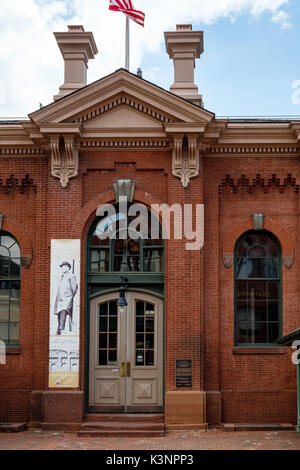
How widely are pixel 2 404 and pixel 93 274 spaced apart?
150 inches

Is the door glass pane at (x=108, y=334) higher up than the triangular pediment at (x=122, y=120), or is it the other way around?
the triangular pediment at (x=122, y=120)

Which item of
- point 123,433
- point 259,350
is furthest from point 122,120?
point 123,433

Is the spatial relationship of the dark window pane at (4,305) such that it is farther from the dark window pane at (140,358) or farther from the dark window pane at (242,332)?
the dark window pane at (242,332)

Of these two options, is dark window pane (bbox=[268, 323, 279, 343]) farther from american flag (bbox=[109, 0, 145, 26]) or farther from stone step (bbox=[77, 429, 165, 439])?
american flag (bbox=[109, 0, 145, 26])

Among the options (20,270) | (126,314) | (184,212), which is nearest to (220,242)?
(184,212)

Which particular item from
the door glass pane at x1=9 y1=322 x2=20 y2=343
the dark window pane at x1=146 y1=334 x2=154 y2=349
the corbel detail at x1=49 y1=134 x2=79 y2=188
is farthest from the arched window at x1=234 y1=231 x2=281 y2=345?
the door glass pane at x1=9 y1=322 x2=20 y2=343

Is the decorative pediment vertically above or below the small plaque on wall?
above

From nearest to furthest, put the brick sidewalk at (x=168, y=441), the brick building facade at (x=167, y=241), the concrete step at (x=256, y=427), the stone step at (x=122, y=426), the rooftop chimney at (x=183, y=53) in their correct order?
the brick sidewalk at (x=168, y=441), the stone step at (x=122, y=426), the concrete step at (x=256, y=427), the brick building facade at (x=167, y=241), the rooftop chimney at (x=183, y=53)

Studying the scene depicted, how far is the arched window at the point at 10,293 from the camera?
1648 centimetres

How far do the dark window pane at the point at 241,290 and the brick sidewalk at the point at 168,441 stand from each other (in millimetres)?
3245

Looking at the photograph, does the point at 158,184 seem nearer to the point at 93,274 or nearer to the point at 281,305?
the point at 93,274

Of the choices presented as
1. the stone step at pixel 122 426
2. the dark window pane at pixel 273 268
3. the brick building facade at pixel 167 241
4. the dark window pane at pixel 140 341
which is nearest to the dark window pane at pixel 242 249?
the brick building facade at pixel 167 241

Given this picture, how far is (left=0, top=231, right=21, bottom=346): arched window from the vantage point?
54.1 ft

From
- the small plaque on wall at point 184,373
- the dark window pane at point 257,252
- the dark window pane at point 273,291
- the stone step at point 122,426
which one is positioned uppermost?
the dark window pane at point 257,252
